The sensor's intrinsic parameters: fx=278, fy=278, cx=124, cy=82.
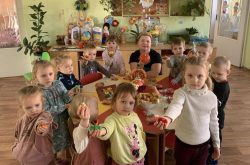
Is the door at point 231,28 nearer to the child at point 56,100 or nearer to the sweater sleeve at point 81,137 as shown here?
the child at point 56,100

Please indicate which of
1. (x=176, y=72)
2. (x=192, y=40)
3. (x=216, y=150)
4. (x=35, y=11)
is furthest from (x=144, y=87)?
(x=35, y=11)

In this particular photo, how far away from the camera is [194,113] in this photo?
1.80 m

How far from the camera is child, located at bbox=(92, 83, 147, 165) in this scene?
169 centimetres

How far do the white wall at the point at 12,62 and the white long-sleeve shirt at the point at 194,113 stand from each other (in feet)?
14.1

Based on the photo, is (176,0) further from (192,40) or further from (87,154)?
(87,154)

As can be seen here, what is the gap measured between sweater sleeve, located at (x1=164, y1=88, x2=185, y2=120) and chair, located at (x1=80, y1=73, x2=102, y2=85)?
138 centimetres

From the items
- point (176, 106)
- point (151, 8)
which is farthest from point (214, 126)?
point (151, 8)

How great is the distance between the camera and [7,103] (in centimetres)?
429

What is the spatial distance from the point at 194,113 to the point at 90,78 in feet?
4.78

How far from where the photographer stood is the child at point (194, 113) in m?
1.75

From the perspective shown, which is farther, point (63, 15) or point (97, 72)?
point (63, 15)

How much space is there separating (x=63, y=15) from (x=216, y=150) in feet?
13.1

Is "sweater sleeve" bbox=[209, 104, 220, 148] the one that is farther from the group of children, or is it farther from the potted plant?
the potted plant

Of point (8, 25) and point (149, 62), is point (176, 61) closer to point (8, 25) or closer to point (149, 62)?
point (149, 62)
